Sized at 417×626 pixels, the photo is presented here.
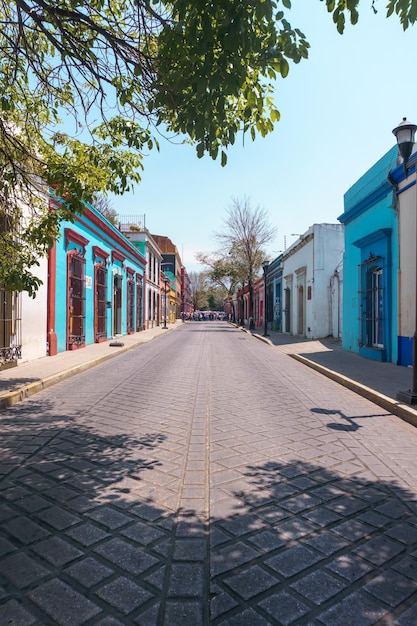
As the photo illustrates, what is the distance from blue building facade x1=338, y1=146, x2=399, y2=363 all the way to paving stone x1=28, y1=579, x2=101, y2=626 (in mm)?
10061

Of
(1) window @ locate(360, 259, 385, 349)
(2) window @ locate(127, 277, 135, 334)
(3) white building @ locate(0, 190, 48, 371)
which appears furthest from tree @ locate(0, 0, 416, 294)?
(2) window @ locate(127, 277, 135, 334)

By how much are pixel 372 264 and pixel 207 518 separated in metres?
10.8

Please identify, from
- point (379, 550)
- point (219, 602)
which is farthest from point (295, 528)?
point (219, 602)

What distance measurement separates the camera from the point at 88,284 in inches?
639

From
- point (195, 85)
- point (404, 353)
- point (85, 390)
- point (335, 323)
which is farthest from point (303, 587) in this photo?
point (335, 323)

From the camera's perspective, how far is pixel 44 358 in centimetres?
1147

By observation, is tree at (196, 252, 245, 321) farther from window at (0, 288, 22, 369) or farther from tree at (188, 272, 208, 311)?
tree at (188, 272, 208, 311)

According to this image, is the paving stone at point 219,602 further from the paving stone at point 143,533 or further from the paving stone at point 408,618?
the paving stone at point 408,618

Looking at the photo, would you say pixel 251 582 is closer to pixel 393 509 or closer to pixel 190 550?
pixel 190 550

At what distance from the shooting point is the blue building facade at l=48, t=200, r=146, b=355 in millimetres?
12828

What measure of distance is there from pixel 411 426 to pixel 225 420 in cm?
240

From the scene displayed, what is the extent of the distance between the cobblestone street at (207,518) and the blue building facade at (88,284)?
5521 millimetres

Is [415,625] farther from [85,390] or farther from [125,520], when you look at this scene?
[85,390]

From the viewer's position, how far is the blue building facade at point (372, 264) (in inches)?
427
